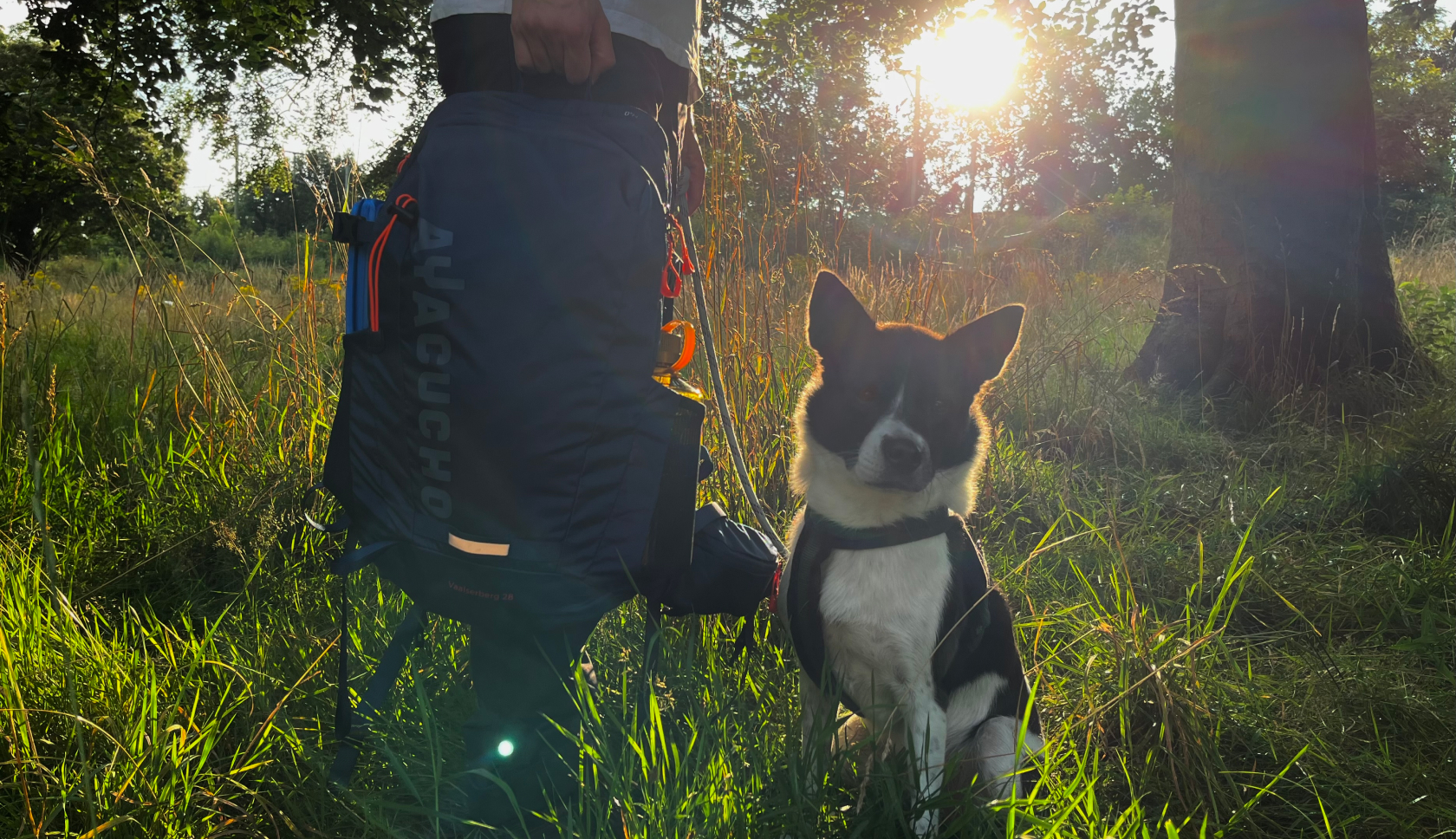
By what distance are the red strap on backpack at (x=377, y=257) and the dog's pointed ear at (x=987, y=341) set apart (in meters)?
1.29

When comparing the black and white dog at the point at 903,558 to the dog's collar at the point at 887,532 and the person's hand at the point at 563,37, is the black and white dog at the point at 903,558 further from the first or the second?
the person's hand at the point at 563,37

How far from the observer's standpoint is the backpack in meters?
1.39

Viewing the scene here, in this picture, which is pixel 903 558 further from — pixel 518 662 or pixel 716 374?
pixel 518 662

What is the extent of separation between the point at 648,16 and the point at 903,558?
4.14 feet

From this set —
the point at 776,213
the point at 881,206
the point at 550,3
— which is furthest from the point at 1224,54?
the point at 550,3

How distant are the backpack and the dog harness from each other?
1.15ft

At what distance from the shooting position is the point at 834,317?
1.92 m

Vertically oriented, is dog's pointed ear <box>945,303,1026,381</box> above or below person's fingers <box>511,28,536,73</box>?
below

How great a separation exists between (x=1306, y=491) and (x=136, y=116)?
1080 cm

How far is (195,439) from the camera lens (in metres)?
2.80

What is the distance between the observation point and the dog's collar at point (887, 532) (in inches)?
67.1

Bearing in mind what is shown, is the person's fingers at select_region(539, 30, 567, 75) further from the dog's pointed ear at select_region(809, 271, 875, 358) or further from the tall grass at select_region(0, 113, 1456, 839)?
the tall grass at select_region(0, 113, 1456, 839)

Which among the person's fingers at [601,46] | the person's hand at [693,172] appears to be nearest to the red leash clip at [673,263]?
the person's hand at [693,172]

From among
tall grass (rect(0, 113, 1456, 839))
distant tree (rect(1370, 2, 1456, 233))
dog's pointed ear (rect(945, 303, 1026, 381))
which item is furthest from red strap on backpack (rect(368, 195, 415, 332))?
distant tree (rect(1370, 2, 1456, 233))
